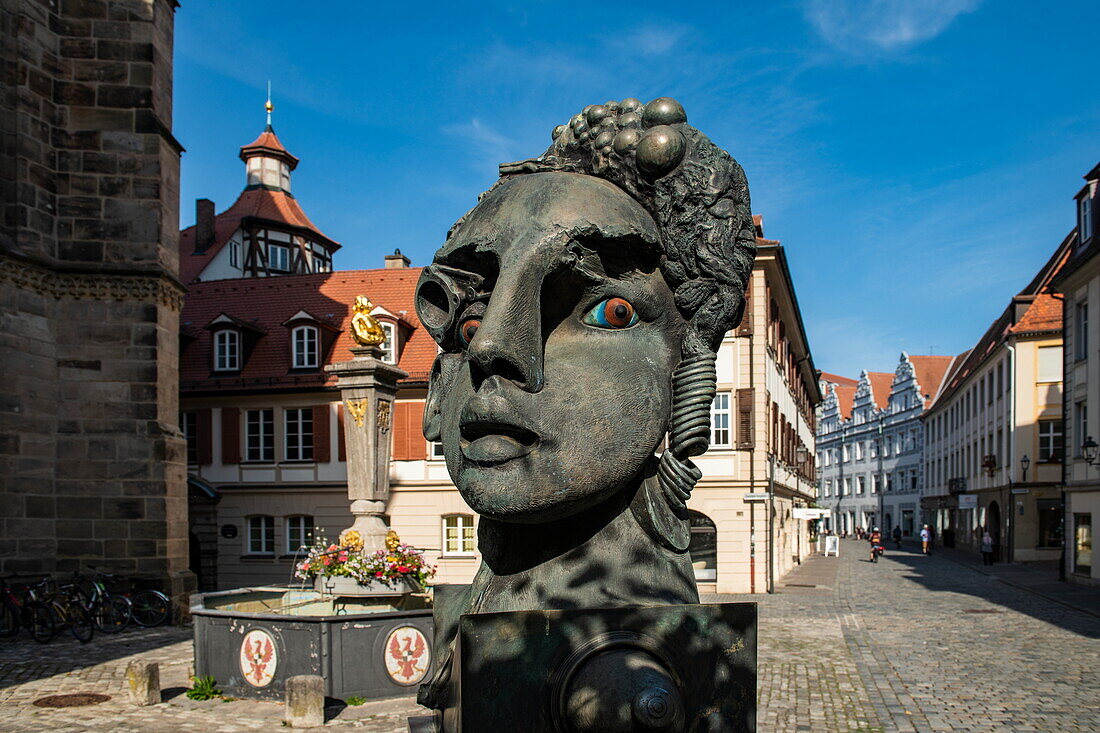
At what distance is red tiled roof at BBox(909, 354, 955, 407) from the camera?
3098 inches

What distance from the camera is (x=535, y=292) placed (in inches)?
92.4

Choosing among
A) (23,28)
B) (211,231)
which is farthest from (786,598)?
(211,231)

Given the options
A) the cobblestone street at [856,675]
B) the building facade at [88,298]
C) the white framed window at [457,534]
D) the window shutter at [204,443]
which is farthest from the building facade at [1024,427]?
the building facade at [88,298]

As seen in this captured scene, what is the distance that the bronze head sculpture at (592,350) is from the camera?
230 cm

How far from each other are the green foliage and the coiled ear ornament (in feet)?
30.0

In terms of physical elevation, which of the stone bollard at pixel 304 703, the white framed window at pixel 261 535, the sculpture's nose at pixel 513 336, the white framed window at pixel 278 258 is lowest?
→ the white framed window at pixel 261 535

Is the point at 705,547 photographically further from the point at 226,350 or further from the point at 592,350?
the point at 592,350

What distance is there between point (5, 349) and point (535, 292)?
688 inches

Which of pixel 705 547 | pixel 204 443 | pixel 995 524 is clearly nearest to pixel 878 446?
pixel 995 524

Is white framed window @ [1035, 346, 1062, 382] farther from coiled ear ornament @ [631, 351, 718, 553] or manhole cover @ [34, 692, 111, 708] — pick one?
coiled ear ornament @ [631, 351, 718, 553]

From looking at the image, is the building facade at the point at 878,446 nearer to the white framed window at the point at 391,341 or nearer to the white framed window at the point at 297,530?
the white framed window at the point at 391,341

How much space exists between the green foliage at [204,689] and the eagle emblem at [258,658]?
0.47 meters

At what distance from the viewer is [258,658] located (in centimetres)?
995

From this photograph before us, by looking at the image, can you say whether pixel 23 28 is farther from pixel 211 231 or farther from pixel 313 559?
pixel 211 231
